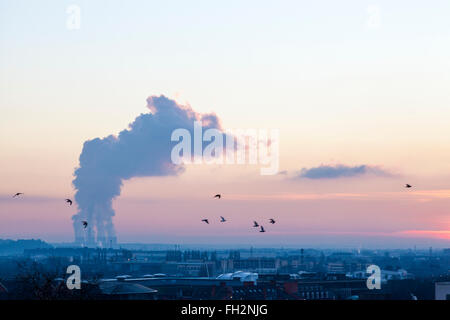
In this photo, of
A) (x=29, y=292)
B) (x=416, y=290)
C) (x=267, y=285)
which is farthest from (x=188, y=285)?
(x=29, y=292)

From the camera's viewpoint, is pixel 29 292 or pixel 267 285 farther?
pixel 267 285

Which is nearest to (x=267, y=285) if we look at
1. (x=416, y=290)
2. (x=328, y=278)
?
(x=416, y=290)

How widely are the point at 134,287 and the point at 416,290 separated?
37419mm
